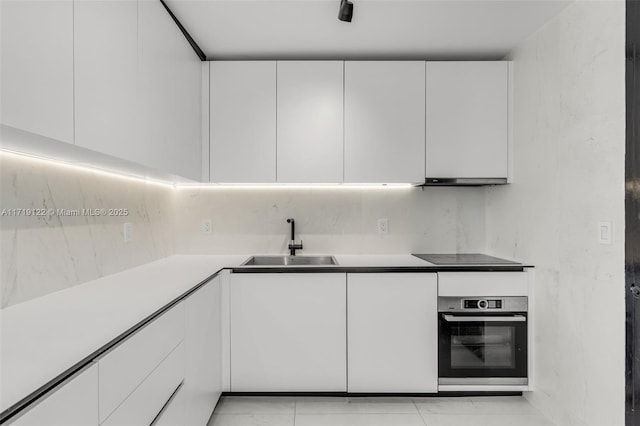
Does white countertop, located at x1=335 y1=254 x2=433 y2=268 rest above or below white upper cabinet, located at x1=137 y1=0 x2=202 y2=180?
below

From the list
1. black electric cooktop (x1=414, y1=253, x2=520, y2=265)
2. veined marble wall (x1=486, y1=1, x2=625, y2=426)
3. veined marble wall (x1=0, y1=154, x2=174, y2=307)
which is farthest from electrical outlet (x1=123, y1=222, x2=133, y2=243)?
veined marble wall (x1=486, y1=1, x2=625, y2=426)

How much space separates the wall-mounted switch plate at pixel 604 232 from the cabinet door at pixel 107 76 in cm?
217

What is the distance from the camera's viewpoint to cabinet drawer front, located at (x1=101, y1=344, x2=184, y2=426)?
111cm

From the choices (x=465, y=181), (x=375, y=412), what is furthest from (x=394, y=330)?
(x=465, y=181)

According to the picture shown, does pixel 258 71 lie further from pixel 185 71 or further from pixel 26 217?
pixel 26 217

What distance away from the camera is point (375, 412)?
7.66 feet

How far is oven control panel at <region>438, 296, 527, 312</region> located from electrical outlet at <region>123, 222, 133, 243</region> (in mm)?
1942

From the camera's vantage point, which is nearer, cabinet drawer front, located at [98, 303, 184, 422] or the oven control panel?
cabinet drawer front, located at [98, 303, 184, 422]

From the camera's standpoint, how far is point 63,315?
1.25 metres

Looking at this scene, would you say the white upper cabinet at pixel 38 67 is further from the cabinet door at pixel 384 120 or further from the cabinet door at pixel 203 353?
Answer: the cabinet door at pixel 384 120

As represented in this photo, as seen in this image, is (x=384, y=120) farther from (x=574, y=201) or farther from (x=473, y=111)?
(x=574, y=201)

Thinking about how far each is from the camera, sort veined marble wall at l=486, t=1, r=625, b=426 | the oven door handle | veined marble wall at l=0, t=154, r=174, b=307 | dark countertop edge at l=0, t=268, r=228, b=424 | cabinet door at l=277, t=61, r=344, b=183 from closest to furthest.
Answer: dark countertop edge at l=0, t=268, r=228, b=424
veined marble wall at l=0, t=154, r=174, b=307
veined marble wall at l=486, t=1, r=625, b=426
the oven door handle
cabinet door at l=277, t=61, r=344, b=183

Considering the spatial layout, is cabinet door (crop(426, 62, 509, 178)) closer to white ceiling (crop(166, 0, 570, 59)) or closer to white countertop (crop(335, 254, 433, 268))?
white ceiling (crop(166, 0, 570, 59))

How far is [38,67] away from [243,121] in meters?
1.60
